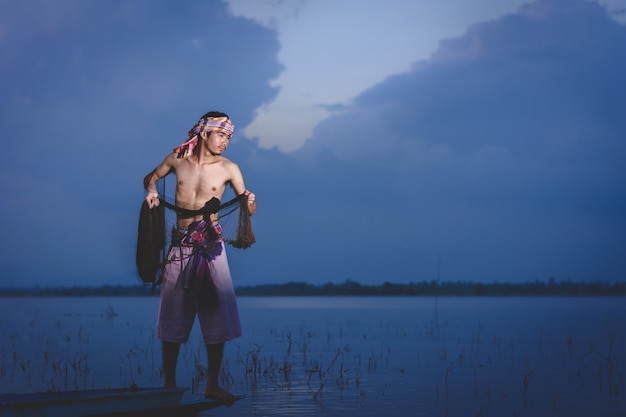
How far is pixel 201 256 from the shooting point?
8.86 meters

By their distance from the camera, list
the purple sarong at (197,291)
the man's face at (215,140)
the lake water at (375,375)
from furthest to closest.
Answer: the lake water at (375,375) < the man's face at (215,140) < the purple sarong at (197,291)

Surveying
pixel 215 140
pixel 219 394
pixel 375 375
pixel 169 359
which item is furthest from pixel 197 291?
pixel 375 375

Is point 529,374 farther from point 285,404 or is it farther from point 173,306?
point 173,306

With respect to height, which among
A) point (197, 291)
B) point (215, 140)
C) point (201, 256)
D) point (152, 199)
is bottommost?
point (197, 291)

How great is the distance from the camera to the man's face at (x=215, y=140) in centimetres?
889

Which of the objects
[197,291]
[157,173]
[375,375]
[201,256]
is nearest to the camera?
[197,291]

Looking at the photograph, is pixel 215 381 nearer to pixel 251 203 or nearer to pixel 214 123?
pixel 251 203

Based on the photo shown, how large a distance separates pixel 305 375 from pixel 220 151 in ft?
23.1

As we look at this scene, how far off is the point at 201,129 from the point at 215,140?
0.17 m

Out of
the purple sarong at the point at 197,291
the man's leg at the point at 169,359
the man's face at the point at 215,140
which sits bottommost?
the man's leg at the point at 169,359

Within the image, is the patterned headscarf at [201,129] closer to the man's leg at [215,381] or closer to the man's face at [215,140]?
the man's face at [215,140]

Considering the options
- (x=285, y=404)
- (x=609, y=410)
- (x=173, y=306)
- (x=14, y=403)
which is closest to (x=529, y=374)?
(x=609, y=410)

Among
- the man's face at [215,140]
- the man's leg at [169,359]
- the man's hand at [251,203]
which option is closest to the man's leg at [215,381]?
the man's leg at [169,359]

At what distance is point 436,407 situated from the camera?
11.9m
